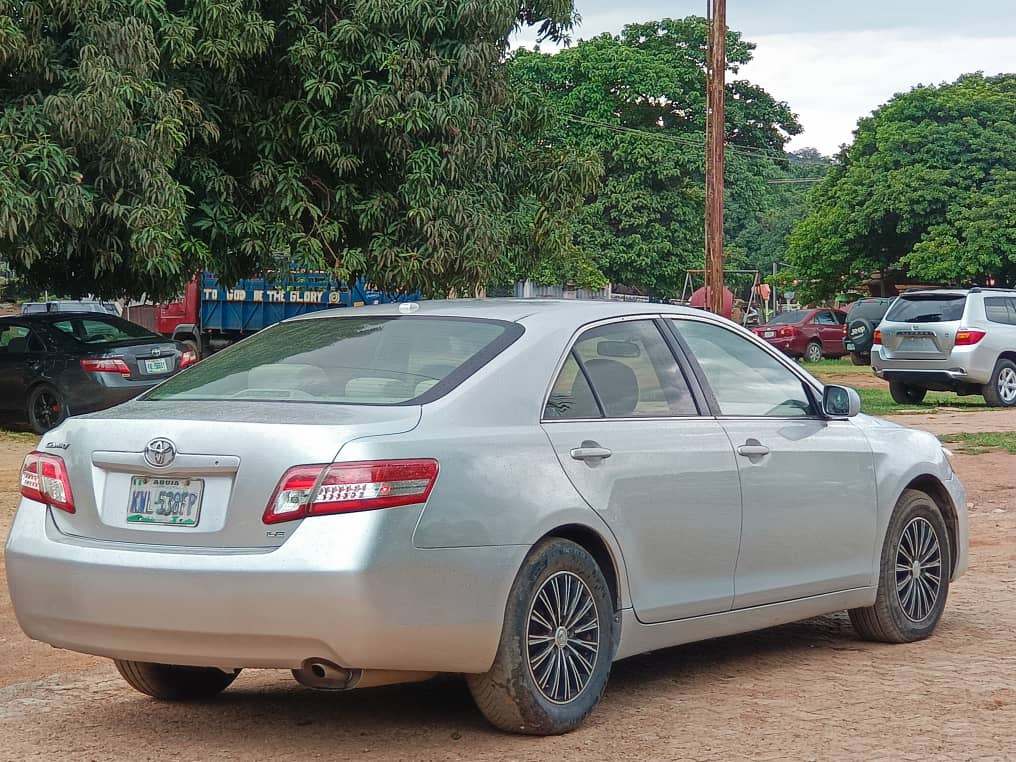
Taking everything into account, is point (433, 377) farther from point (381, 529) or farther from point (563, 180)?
point (563, 180)

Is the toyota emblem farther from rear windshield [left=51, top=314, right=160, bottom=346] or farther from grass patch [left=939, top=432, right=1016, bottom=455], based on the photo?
rear windshield [left=51, top=314, right=160, bottom=346]

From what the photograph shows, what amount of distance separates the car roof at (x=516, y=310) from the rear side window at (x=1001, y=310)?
18435 mm

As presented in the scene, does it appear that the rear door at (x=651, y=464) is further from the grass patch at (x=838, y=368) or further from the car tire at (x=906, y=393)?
the grass patch at (x=838, y=368)

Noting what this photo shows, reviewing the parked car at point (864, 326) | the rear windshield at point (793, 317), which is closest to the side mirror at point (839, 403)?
the parked car at point (864, 326)

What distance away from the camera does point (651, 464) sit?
589 cm

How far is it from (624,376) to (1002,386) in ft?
62.8

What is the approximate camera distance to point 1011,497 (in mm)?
13195

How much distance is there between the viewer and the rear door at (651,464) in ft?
18.6

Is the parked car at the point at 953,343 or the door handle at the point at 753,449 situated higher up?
the door handle at the point at 753,449

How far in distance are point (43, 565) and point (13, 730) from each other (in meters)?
0.77

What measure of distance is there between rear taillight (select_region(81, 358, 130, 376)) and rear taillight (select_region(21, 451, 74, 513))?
44.1 feet

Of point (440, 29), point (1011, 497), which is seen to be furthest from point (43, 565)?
point (440, 29)

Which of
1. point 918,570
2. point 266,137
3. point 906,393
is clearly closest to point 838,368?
point 906,393

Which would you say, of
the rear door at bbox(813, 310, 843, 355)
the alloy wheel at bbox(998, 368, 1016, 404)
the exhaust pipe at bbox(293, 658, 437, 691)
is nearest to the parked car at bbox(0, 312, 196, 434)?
the alloy wheel at bbox(998, 368, 1016, 404)
